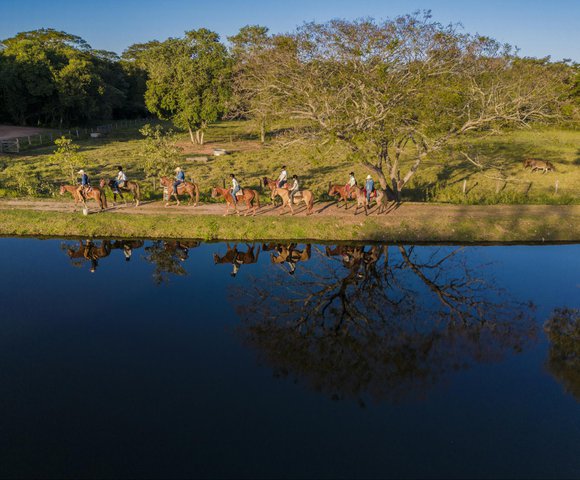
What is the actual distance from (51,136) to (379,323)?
171 feet

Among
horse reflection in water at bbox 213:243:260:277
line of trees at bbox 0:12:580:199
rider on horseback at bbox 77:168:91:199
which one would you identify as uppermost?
line of trees at bbox 0:12:580:199

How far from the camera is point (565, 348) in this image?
1292 centimetres

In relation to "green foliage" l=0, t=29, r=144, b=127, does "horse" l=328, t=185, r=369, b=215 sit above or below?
below

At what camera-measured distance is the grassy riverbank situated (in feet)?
71.4

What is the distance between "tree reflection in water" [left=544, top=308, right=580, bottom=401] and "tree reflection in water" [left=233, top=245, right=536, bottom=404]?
65cm

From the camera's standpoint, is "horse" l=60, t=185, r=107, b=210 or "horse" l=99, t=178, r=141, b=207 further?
"horse" l=99, t=178, r=141, b=207

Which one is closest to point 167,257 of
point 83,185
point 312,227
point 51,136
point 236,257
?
point 236,257

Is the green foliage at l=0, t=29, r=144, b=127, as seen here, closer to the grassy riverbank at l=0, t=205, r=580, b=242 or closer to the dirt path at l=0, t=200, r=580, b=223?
the dirt path at l=0, t=200, r=580, b=223

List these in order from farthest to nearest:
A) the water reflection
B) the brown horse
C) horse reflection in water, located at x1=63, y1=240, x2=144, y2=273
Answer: the brown horse → horse reflection in water, located at x1=63, y1=240, x2=144, y2=273 → the water reflection

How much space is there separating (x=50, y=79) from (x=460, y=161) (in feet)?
175

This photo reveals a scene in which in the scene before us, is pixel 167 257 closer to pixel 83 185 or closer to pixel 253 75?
pixel 83 185

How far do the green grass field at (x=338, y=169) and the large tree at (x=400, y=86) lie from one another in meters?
1.67

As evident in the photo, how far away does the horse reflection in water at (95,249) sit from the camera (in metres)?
19.4

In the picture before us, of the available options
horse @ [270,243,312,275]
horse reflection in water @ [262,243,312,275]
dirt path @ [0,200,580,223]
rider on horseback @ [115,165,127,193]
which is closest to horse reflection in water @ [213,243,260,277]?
horse reflection in water @ [262,243,312,275]
